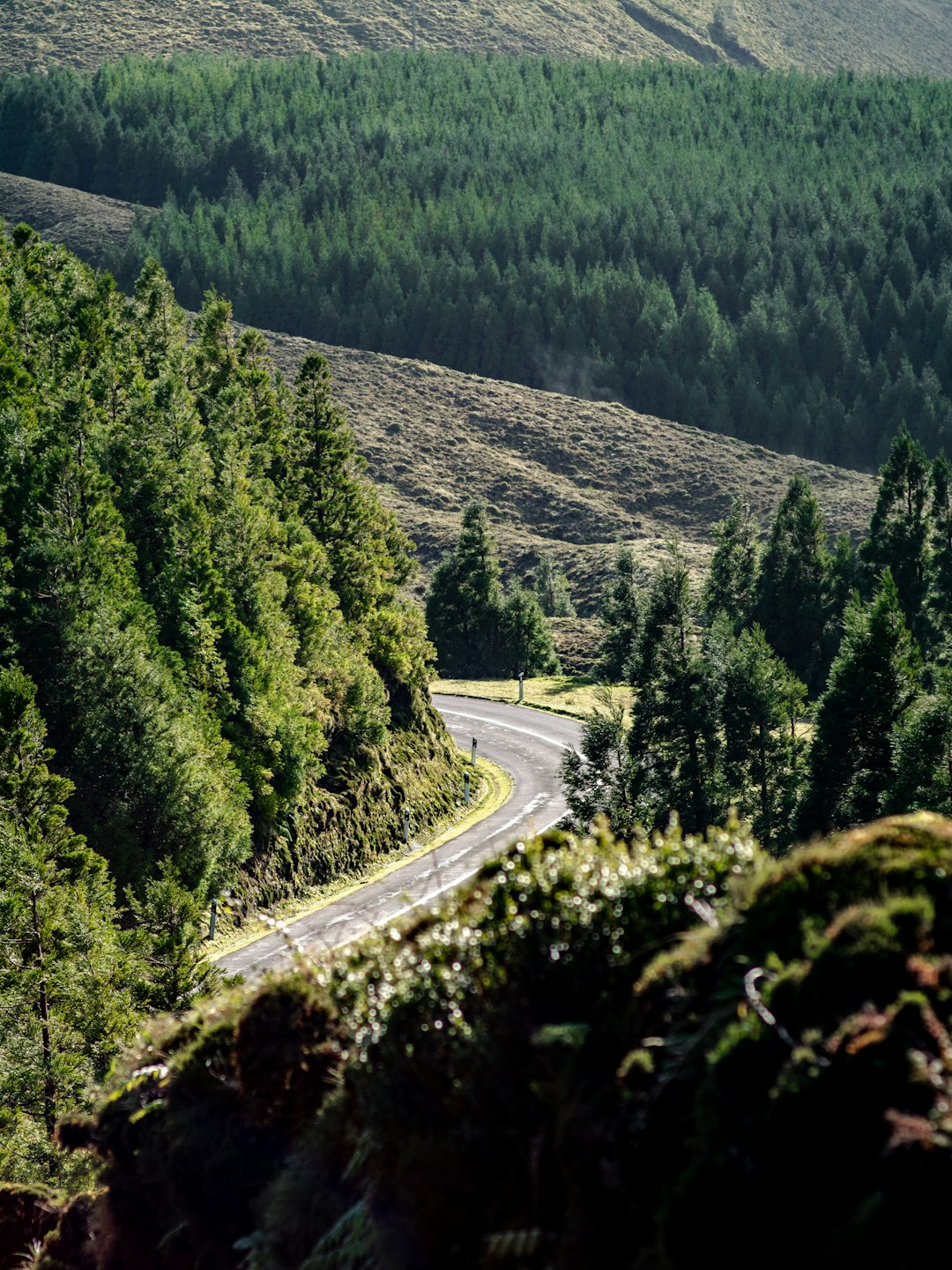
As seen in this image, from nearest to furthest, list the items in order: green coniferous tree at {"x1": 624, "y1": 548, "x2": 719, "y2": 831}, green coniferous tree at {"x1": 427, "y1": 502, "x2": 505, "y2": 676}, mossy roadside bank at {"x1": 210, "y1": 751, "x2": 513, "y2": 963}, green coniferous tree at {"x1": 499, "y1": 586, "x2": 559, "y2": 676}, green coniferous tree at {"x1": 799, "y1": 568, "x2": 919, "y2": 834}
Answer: mossy roadside bank at {"x1": 210, "y1": 751, "x2": 513, "y2": 963}
green coniferous tree at {"x1": 799, "y1": 568, "x2": 919, "y2": 834}
green coniferous tree at {"x1": 624, "y1": 548, "x2": 719, "y2": 831}
green coniferous tree at {"x1": 499, "y1": 586, "x2": 559, "y2": 676}
green coniferous tree at {"x1": 427, "y1": 502, "x2": 505, "y2": 676}

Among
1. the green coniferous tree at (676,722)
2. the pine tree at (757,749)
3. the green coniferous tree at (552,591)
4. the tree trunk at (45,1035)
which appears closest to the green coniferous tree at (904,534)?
the pine tree at (757,749)

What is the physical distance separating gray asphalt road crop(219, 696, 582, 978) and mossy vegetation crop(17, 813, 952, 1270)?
1.20m

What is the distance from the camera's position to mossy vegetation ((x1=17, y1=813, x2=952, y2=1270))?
5301 mm

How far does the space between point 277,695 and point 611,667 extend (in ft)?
131

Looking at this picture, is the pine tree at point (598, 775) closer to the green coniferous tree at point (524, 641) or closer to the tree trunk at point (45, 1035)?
the tree trunk at point (45, 1035)

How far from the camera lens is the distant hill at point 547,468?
146 metres

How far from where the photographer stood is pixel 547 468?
16625 cm

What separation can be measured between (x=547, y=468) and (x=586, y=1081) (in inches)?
6357

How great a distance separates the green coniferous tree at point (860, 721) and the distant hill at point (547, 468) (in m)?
88.5

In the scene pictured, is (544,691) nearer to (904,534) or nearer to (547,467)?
(904,534)

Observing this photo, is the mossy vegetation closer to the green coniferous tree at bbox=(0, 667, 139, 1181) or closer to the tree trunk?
the green coniferous tree at bbox=(0, 667, 139, 1181)

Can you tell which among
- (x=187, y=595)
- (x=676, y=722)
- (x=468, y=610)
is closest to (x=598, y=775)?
(x=676, y=722)

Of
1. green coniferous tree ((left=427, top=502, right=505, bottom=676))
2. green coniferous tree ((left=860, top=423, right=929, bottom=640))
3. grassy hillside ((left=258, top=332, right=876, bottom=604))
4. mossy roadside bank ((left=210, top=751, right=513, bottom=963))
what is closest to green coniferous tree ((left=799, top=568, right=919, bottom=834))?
A: mossy roadside bank ((left=210, top=751, right=513, bottom=963))

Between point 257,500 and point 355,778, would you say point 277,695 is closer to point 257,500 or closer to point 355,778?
point 355,778
